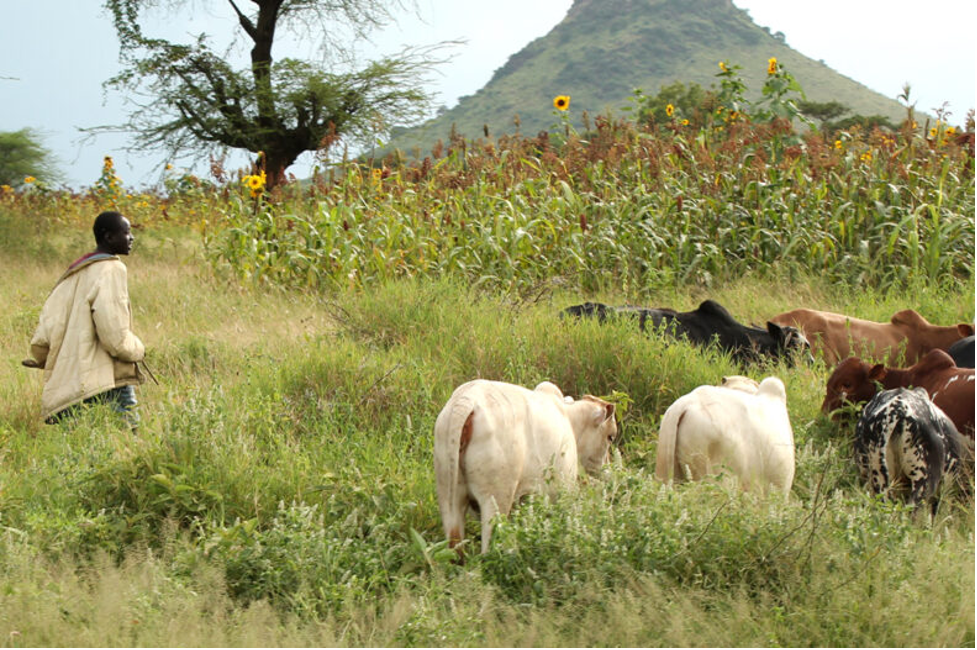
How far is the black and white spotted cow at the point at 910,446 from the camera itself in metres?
4.04

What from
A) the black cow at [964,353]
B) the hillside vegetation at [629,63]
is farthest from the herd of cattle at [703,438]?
the hillside vegetation at [629,63]

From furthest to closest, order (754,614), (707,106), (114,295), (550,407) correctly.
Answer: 1. (707,106)
2. (114,295)
3. (550,407)
4. (754,614)

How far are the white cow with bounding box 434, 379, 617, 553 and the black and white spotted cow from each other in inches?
52.3

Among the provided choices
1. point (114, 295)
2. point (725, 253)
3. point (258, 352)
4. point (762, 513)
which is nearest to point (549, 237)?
point (725, 253)

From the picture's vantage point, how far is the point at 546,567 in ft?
11.4

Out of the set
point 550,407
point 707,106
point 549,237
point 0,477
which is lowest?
point 0,477

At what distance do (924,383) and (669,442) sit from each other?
64.0 inches

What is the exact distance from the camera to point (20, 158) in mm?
23578

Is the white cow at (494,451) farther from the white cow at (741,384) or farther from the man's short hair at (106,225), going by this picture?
the man's short hair at (106,225)

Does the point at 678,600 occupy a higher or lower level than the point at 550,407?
lower

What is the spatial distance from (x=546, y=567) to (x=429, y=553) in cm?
45

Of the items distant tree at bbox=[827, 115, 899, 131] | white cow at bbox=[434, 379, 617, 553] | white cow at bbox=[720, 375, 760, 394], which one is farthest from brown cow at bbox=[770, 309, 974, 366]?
distant tree at bbox=[827, 115, 899, 131]

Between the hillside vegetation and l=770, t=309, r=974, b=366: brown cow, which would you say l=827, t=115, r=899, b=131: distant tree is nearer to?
l=770, t=309, r=974, b=366: brown cow

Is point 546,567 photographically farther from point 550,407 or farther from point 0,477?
point 0,477
